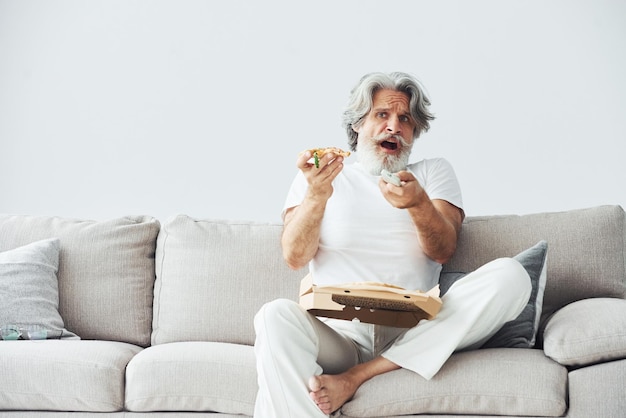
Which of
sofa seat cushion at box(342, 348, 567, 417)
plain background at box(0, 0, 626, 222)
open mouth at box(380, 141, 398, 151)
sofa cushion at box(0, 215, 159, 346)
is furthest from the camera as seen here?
plain background at box(0, 0, 626, 222)

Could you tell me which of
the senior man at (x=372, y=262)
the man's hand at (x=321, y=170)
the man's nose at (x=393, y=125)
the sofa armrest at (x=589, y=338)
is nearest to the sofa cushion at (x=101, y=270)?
the senior man at (x=372, y=262)

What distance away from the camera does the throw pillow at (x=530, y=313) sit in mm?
2420

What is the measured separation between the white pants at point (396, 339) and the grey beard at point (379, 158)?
0.62 metres

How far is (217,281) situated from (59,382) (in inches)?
25.8

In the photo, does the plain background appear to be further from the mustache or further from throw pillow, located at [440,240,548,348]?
throw pillow, located at [440,240,548,348]

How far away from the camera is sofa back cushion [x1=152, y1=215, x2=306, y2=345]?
2.84 metres

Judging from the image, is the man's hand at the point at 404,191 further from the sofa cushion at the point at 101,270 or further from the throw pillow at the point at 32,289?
the throw pillow at the point at 32,289

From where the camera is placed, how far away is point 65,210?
3734 mm

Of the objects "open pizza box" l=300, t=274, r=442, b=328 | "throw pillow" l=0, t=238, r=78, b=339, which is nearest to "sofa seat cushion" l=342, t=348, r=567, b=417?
"open pizza box" l=300, t=274, r=442, b=328

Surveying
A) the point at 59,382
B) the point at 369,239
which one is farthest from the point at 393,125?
the point at 59,382

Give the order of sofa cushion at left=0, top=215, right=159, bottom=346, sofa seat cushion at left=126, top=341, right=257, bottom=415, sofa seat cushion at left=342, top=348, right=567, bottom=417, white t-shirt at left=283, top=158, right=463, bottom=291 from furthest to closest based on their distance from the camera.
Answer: sofa cushion at left=0, top=215, right=159, bottom=346, white t-shirt at left=283, top=158, right=463, bottom=291, sofa seat cushion at left=126, top=341, right=257, bottom=415, sofa seat cushion at left=342, top=348, right=567, bottom=417

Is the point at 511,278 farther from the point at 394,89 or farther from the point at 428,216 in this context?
the point at 394,89

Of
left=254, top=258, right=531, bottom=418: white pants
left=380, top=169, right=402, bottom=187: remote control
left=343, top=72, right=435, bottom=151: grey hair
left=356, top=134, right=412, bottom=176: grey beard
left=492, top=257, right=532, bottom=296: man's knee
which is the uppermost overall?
left=343, top=72, right=435, bottom=151: grey hair

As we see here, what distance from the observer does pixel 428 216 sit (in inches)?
99.1
